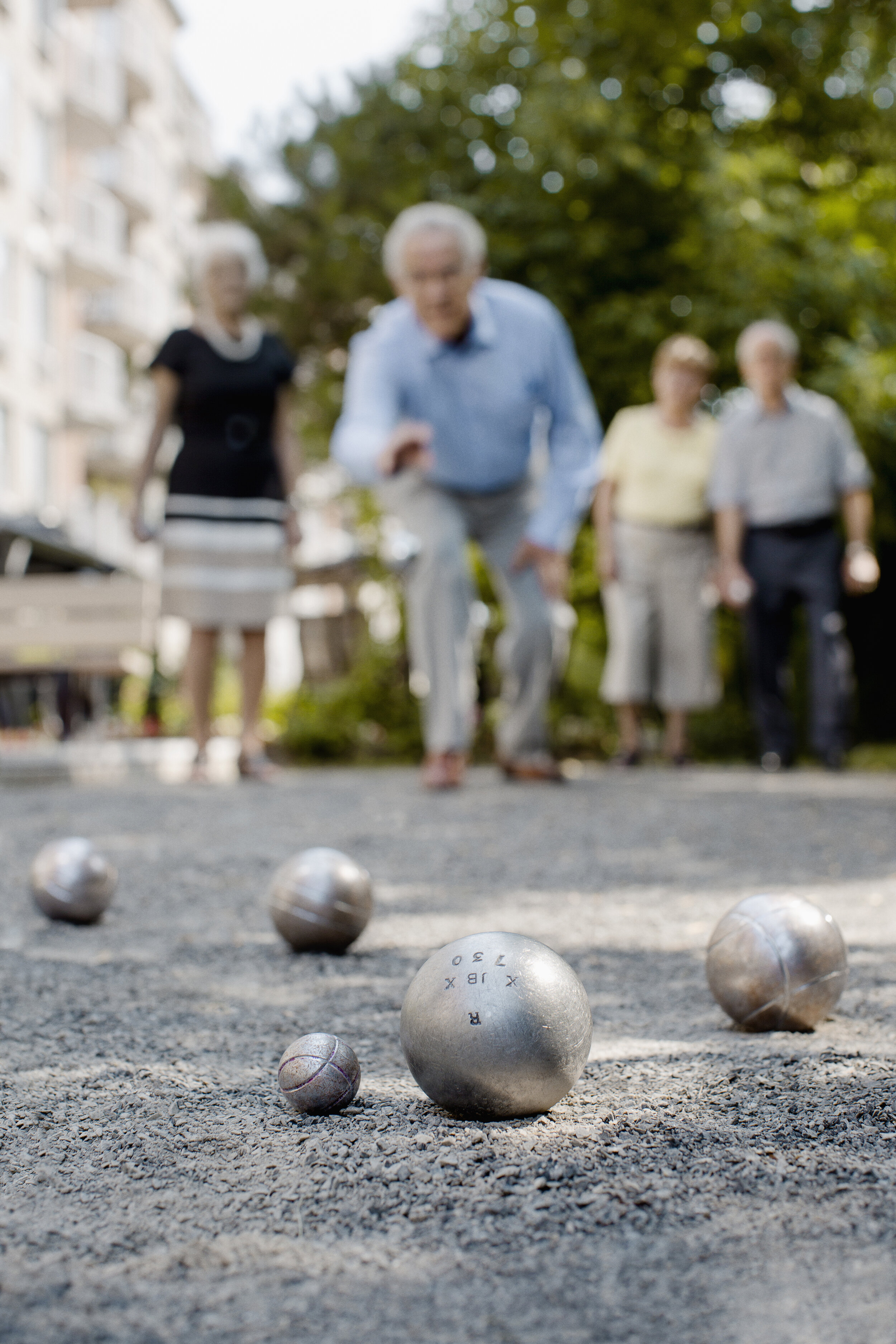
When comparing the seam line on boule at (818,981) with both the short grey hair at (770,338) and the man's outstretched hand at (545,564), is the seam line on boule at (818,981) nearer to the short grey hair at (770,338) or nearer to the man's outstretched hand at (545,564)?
the man's outstretched hand at (545,564)

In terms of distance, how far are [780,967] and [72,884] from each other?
1.63m

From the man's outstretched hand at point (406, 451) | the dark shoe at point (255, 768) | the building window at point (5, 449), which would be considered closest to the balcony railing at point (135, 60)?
the building window at point (5, 449)

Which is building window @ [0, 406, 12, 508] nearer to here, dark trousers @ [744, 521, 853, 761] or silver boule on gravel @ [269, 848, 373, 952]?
dark trousers @ [744, 521, 853, 761]

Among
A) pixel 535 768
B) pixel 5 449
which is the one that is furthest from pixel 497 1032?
pixel 5 449

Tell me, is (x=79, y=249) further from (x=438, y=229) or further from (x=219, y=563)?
(x=438, y=229)

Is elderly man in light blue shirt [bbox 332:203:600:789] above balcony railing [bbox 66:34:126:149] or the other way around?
the other way around

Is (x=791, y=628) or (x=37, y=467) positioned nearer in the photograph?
(x=791, y=628)

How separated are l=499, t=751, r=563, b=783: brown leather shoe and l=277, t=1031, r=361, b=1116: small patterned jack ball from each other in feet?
14.8

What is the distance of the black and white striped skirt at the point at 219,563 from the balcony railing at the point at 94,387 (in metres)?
23.8

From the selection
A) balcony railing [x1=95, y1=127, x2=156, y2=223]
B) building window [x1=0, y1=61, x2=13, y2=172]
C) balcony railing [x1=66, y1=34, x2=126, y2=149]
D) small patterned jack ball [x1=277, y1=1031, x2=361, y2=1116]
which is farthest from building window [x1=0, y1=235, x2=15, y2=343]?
small patterned jack ball [x1=277, y1=1031, x2=361, y2=1116]

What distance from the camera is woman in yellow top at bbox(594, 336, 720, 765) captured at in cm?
709

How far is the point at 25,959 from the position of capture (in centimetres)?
262

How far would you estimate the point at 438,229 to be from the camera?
5.30m

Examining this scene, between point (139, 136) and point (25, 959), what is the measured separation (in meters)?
38.2
